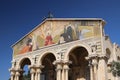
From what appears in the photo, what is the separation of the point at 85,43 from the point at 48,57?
7.51m

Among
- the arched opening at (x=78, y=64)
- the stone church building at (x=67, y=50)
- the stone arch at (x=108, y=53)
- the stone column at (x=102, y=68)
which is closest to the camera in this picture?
the stone column at (x=102, y=68)

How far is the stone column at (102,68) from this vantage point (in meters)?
23.9

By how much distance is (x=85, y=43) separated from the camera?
25.9 metres

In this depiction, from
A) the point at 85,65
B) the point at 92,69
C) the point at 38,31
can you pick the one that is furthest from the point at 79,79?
the point at 38,31

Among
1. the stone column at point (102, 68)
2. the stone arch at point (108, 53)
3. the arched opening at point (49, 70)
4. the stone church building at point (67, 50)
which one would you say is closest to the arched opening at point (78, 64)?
the stone church building at point (67, 50)

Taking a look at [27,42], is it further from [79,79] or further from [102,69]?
[102,69]

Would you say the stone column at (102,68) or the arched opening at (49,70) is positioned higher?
the arched opening at (49,70)

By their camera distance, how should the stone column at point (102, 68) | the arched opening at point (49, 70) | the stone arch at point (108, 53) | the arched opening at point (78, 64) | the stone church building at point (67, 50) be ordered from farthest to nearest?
the arched opening at point (49, 70)
the arched opening at point (78, 64)
the stone arch at point (108, 53)
the stone church building at point (67, 50)
the stone column at point (102, 68)

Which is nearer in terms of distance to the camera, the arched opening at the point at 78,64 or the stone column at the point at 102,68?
the stone column at the point at 102,68

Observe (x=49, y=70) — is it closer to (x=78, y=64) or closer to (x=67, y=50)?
(x=78, y=64)

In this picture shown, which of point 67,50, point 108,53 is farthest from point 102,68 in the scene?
point 67,50

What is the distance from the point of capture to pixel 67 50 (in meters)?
26.9

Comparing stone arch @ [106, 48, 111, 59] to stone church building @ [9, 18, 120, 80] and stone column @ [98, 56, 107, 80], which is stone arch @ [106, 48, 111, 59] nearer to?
stone church building @ [9, 18, 120, 80]

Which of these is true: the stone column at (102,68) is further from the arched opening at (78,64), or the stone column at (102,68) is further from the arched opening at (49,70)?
the arched opening at (49,70)
